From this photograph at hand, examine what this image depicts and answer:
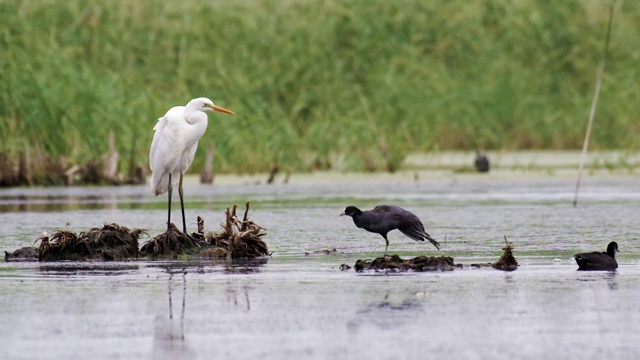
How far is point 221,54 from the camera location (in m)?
26.4

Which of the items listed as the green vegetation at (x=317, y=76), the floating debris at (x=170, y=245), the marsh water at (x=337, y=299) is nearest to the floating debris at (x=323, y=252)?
the marsh water at (x=337, y=299)

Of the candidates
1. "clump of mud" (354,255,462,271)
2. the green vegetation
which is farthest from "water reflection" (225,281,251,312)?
the green vegetation

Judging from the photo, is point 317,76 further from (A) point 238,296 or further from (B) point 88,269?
(A) point 238,296

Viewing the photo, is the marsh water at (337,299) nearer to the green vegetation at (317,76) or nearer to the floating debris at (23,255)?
the floating debris at (23,255)

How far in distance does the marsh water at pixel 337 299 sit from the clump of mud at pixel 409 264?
0.48 feet

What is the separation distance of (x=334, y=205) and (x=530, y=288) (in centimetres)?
826

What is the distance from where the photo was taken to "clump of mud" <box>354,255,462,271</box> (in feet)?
34.4

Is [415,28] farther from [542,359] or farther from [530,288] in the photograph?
[542,359]

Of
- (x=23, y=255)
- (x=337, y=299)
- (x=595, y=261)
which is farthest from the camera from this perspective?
(x=23, y=255)

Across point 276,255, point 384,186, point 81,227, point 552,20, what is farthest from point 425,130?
point 276,255

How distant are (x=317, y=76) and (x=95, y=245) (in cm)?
1468

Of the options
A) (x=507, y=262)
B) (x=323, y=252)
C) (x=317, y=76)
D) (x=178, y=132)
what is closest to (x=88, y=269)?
(x=323, y=252)

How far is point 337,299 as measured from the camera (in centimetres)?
899

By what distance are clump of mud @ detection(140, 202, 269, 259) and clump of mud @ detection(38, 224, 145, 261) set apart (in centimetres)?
17
